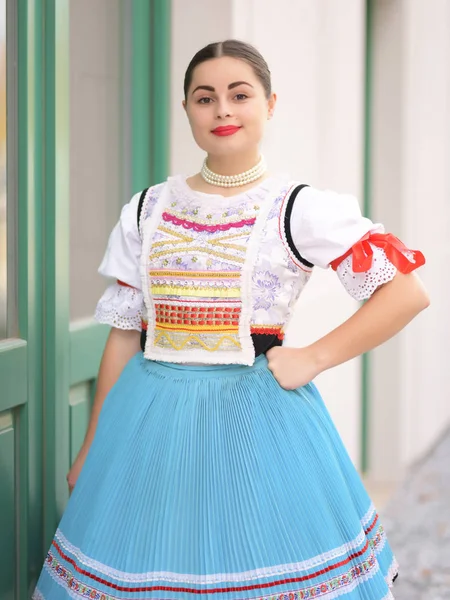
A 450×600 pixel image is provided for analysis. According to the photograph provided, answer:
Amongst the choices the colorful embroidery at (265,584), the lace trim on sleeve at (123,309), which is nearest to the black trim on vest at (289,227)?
the lace trim on sleeve at (123,309)

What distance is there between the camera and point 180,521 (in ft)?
5.18

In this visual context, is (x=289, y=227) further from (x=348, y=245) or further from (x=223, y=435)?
(x=223, y=435)

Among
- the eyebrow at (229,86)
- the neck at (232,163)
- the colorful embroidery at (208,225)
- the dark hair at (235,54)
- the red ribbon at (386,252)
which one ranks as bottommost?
the red ribbon at (386,252)

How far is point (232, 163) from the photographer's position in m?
1.76

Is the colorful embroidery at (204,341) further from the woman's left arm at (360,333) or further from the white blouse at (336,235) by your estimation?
the white blouse at (336,235)


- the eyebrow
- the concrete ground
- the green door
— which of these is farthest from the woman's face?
the concrete ground

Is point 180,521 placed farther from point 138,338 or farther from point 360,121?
point 360,121

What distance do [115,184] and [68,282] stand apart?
56cm

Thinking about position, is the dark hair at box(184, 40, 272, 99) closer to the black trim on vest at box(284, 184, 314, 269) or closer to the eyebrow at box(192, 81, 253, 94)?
the eyebrow at box(192, 81, 253, 94)

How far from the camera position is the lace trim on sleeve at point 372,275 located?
5.47 ft

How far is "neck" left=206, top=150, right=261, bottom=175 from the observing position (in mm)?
1753

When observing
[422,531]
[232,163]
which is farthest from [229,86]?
[422,531]

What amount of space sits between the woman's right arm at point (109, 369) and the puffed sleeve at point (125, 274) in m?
0.04

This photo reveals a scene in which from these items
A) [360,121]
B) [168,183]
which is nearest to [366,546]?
[168,183]
